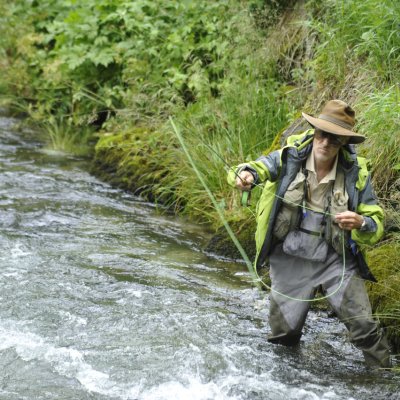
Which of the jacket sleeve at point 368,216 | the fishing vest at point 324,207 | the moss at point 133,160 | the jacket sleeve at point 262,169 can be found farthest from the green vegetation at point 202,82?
the jacket sleeve at point 368,216

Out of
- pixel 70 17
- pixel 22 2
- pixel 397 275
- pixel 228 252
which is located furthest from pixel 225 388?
pixel 22 2

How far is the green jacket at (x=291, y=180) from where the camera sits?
16.3ft

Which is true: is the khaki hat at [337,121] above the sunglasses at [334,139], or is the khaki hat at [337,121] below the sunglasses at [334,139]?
above

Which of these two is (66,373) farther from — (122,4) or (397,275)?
(122,4)

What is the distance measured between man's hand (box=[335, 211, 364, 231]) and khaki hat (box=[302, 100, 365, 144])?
0.51 metres

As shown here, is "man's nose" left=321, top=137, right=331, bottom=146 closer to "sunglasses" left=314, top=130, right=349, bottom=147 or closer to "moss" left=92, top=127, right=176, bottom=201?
"sunglasses" left=314, top=130, right=349, bottom=147

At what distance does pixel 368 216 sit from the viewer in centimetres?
493

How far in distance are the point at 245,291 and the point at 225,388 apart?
1.91 m

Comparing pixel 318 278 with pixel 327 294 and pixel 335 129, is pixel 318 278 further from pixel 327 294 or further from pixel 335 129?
pixel 335 129

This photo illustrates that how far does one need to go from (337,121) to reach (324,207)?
56 centimetres

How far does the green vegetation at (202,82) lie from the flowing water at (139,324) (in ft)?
1.90

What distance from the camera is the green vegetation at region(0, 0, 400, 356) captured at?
7375mm

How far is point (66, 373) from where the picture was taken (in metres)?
4.94

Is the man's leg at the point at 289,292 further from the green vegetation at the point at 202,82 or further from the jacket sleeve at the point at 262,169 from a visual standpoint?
the green vegetation at the point at 202,82
